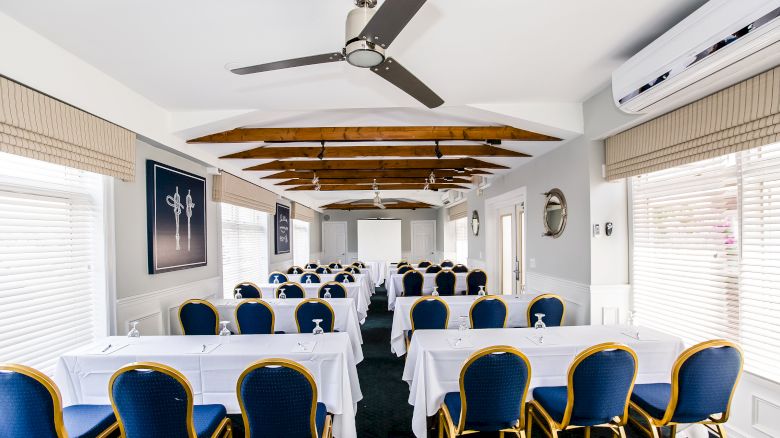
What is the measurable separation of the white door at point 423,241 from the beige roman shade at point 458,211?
185cm

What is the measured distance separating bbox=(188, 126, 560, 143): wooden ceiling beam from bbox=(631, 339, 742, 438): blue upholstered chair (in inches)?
113

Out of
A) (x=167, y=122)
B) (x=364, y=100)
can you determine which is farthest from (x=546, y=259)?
(x=167, y=122)

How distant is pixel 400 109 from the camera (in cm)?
426

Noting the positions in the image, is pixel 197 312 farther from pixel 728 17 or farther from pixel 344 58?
pixel 728 17

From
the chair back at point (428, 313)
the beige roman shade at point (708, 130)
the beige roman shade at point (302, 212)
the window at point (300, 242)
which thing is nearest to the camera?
the beige roman shade at point (708, 130)

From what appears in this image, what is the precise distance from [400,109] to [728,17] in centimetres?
286

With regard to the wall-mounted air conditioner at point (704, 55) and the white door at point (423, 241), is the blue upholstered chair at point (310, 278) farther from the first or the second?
the white door at point (423, 241)

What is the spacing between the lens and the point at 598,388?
7.21 ft

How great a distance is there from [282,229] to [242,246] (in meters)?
2.16

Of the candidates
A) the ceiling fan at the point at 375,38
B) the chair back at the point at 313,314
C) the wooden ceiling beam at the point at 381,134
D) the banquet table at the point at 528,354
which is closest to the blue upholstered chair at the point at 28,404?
the ceiling fan at the point at 375,38

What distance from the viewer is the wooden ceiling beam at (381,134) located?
14.6ft

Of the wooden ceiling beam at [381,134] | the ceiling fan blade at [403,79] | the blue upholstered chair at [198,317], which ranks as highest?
the wooden ceiling beam at [381,134]

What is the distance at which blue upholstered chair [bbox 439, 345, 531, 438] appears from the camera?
6.95 feet

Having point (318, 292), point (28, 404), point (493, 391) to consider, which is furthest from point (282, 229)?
point (493, 391)
